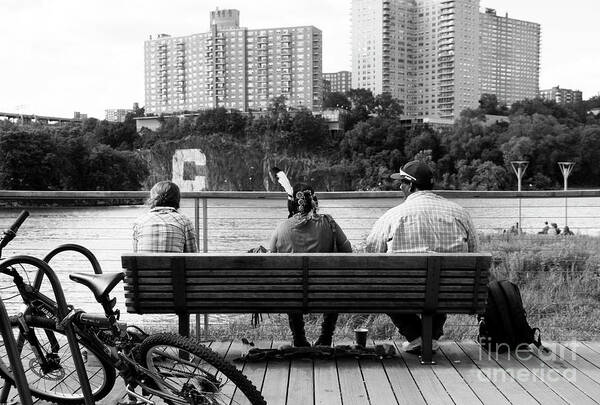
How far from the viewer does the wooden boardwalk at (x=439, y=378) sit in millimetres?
3838

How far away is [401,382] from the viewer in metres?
4.12

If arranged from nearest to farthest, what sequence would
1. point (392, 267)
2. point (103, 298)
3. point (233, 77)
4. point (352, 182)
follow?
1. point (103, 298)
2. point (392, 267)
3. point (352, 182)
4. point (233, 77)

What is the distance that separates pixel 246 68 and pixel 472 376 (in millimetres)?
171337

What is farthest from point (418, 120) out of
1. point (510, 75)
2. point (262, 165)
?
point (510, 75)

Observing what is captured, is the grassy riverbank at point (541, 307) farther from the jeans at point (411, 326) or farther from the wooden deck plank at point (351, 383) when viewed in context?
the wooden deck plank at point (351, 383)

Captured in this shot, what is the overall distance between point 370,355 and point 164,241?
142cm

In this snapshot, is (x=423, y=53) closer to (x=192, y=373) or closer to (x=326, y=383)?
(x=326, y=383)

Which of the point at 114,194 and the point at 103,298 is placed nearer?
the point at 103,298

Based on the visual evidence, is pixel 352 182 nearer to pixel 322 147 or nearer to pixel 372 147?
pixel 372 147

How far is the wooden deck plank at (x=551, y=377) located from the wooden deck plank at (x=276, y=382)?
4.58 feet

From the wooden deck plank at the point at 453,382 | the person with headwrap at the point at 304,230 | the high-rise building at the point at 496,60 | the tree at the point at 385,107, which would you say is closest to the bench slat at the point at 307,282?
the wooden deck plank at the point at 453,382

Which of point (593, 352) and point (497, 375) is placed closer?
point (497, 375)

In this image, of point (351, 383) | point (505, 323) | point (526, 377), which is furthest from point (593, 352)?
point (351, 383)

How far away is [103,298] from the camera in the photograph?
311cm
